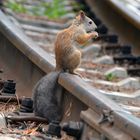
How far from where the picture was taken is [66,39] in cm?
628

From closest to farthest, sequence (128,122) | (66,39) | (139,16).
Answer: (128,122), (66,39), (139,16)

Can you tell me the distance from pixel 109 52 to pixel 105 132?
484cm

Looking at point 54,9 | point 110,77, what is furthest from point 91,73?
point 54,9

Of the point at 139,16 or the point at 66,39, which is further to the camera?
the point at 139,16

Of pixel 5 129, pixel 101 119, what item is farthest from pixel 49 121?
pixel 101 119

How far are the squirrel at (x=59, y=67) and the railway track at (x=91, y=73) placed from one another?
0.11m

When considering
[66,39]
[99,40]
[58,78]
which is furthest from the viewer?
[99,40]

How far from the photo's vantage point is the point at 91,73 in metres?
8.20

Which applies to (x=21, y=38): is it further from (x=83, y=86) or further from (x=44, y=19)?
(x=44, y=19)

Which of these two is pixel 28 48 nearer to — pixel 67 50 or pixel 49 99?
pixel 67 50

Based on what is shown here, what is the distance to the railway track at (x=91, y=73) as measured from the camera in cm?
473

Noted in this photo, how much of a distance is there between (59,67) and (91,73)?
208 cm

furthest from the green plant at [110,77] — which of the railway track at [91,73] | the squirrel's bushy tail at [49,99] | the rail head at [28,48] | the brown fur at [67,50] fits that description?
the squirrel's bushy tail at [49,99]

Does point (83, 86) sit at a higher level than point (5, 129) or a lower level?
higher
